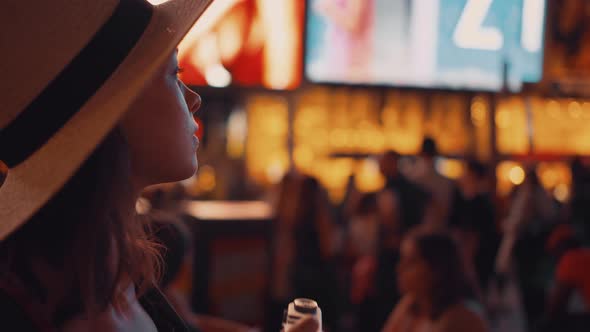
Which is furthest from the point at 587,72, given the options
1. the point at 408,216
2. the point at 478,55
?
the point at 408,216

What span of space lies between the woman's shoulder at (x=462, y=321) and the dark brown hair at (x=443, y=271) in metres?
0.05

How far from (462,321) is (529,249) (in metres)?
2.81

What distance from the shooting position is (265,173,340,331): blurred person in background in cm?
426

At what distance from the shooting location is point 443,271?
266 cm

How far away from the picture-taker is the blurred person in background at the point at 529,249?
4914 millimetres

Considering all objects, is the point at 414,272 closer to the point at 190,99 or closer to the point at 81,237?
the point at 190,99

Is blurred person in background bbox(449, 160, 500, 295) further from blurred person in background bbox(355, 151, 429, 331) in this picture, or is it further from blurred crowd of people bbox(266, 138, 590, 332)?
blurred person in background bbox(355, 151, 429, 331)

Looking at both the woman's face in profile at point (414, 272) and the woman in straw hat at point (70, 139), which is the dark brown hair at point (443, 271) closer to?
the woman's face in profile at point (414, 272)

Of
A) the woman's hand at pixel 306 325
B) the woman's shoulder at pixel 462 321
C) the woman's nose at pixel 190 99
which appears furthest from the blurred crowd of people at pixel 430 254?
the woman's nose at pixel 190 99

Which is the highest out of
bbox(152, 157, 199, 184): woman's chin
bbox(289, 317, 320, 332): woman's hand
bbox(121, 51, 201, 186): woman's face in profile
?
bbox(121, 51, 201, 186): woman's face in profile

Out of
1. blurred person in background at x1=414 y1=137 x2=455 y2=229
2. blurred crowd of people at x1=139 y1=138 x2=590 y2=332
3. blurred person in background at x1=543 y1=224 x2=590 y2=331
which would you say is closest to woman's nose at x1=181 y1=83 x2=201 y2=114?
blurred crowd of people at x1=139 y1=138 x2=590 y2=332

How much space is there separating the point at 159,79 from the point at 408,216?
3.43m

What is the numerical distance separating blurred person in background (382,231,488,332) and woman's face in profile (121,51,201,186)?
1.90m

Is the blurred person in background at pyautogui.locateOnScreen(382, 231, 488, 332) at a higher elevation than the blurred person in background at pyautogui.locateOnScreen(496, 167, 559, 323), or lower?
higher
